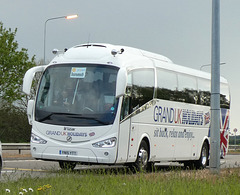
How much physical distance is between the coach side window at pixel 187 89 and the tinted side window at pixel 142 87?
2.44m

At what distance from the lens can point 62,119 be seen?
53.2ft

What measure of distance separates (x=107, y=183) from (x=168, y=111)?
356 inches

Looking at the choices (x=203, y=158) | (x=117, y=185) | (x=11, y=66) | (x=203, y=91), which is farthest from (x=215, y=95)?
(x=11, y=66)

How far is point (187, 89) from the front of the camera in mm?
21219

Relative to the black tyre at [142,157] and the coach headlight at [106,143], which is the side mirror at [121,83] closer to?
A: the coach headlight at [106,143]

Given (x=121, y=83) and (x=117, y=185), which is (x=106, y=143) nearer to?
(x=121, y=83)

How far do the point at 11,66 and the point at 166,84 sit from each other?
3226cm

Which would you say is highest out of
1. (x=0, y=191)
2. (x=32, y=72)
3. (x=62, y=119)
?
(x=32, y=72)

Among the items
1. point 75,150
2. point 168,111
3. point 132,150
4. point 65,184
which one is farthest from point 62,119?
point 65,184

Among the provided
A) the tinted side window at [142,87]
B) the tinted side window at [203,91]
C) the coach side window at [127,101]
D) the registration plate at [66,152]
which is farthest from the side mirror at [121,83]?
the tinted side window at [203,91]

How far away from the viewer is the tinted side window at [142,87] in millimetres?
16859

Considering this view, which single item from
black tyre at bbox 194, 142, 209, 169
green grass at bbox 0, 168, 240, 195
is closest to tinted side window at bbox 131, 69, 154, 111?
green grass at bbox 0, 168, 240, 195

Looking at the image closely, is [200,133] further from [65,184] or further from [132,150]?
Result: [65,184]

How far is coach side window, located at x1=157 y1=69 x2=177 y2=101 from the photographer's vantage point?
18.7 metres
